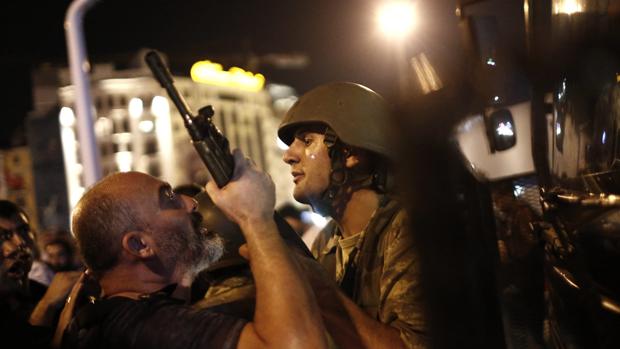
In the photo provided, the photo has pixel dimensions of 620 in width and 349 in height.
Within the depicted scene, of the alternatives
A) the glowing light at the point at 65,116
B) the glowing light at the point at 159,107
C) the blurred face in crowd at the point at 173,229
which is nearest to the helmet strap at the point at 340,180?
the blurred face in crowd at the point at 173,229

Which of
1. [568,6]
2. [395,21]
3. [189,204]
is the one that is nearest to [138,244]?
[189,204]

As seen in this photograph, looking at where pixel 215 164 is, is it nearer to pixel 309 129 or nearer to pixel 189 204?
pixel 189 204

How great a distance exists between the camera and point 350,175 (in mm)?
3529

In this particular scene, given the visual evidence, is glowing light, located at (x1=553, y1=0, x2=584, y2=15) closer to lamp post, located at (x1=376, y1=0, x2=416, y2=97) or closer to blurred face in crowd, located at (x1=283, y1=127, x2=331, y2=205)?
blurred face in crowd, located at (x1=283, y1=127, x2=331, y2=205)

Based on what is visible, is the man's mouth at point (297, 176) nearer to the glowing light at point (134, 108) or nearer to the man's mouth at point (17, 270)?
the man's mouth at point (17, 270)

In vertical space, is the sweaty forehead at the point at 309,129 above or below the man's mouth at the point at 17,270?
above

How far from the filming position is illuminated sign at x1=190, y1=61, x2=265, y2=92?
71062 mm

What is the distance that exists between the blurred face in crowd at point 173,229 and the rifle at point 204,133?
38 centimetres

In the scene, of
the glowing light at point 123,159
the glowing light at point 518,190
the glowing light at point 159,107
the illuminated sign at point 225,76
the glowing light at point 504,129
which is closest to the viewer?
the glowing light at point 504,129

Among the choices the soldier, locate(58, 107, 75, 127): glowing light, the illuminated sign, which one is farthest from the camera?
locate(58, 107, 75, 127): glowing light

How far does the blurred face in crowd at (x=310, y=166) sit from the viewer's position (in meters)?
3.51

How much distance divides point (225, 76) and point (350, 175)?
73.2 meters

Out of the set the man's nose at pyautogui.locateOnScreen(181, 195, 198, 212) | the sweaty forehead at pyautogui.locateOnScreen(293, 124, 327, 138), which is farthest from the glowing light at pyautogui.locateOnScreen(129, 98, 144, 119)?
the man's nose at pyautogui.locateOnScreen(181, 195, 198, 212)

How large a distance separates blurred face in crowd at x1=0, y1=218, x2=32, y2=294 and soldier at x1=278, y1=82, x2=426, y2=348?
163 cm
